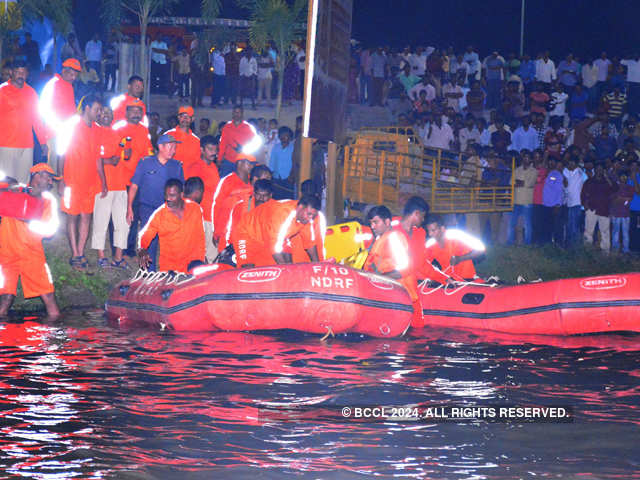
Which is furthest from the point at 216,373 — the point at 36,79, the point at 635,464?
the point at 36,79

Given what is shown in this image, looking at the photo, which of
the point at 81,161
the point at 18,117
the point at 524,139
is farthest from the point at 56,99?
the point at 524,139

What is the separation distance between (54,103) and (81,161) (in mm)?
884

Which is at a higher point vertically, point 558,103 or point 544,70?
point 544,70

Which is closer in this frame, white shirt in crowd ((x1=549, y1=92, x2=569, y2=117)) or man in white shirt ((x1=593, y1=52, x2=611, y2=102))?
white shirt in crowd ((x1=549, y1=92, x2=569, y2=117))

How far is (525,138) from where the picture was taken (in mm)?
20250

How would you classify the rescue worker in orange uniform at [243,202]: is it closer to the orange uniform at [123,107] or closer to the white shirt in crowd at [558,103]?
the orange uniform at [123,107]

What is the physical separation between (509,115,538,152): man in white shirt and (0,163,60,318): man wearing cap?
430 inches

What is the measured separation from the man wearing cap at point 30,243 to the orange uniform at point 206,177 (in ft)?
7.49

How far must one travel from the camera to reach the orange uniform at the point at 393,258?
37.0ft

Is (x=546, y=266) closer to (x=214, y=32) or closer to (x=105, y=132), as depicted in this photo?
(x=105, y=132)

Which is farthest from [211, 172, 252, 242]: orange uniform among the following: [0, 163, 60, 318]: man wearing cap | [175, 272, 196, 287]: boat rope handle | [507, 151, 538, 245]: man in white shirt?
[507, 151, 538, 245]: man in white shirt

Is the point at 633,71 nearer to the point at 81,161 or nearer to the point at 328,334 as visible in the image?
the point at 81,161

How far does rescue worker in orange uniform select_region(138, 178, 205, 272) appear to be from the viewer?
1175cm

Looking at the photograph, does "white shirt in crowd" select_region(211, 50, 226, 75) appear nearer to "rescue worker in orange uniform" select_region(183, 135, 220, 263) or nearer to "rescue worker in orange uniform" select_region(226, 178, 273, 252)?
"rescue worker in orange uniform" select_region(183, 135, 220, 263)
